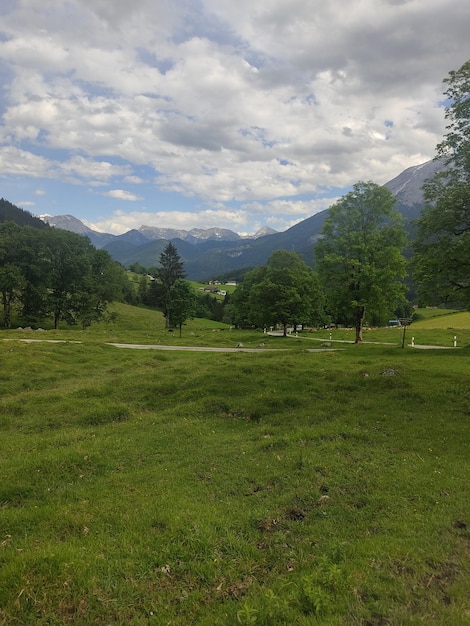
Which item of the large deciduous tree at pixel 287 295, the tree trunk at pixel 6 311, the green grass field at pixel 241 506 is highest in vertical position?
the large deciduous tree at pixel 287 295

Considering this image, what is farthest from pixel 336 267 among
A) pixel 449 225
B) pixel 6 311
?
pixel 6 311

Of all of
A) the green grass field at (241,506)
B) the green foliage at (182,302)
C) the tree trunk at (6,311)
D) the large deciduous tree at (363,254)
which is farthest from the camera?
the tree trunk at (6,311)

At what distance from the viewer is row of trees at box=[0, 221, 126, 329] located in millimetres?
66875

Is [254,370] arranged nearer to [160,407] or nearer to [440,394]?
[160,407]

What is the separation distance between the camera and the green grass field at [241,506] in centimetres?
591

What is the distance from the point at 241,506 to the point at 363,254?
114ft

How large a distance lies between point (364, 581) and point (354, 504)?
2.83m

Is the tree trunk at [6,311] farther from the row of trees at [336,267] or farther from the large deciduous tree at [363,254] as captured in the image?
the large deciduous tree at [363,254]

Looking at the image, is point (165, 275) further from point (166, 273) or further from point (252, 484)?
point (252, 484)

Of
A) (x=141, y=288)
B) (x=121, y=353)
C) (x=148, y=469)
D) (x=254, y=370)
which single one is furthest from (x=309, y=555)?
(x=141, y=288)

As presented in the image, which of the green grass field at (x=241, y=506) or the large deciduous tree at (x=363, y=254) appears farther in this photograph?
the large deciduous tree at (x=363, y=254)

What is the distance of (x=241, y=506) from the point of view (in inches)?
354

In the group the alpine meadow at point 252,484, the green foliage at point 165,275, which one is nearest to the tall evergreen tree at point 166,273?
the green foliage at point 165,275

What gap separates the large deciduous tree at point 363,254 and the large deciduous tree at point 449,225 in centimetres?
1621
